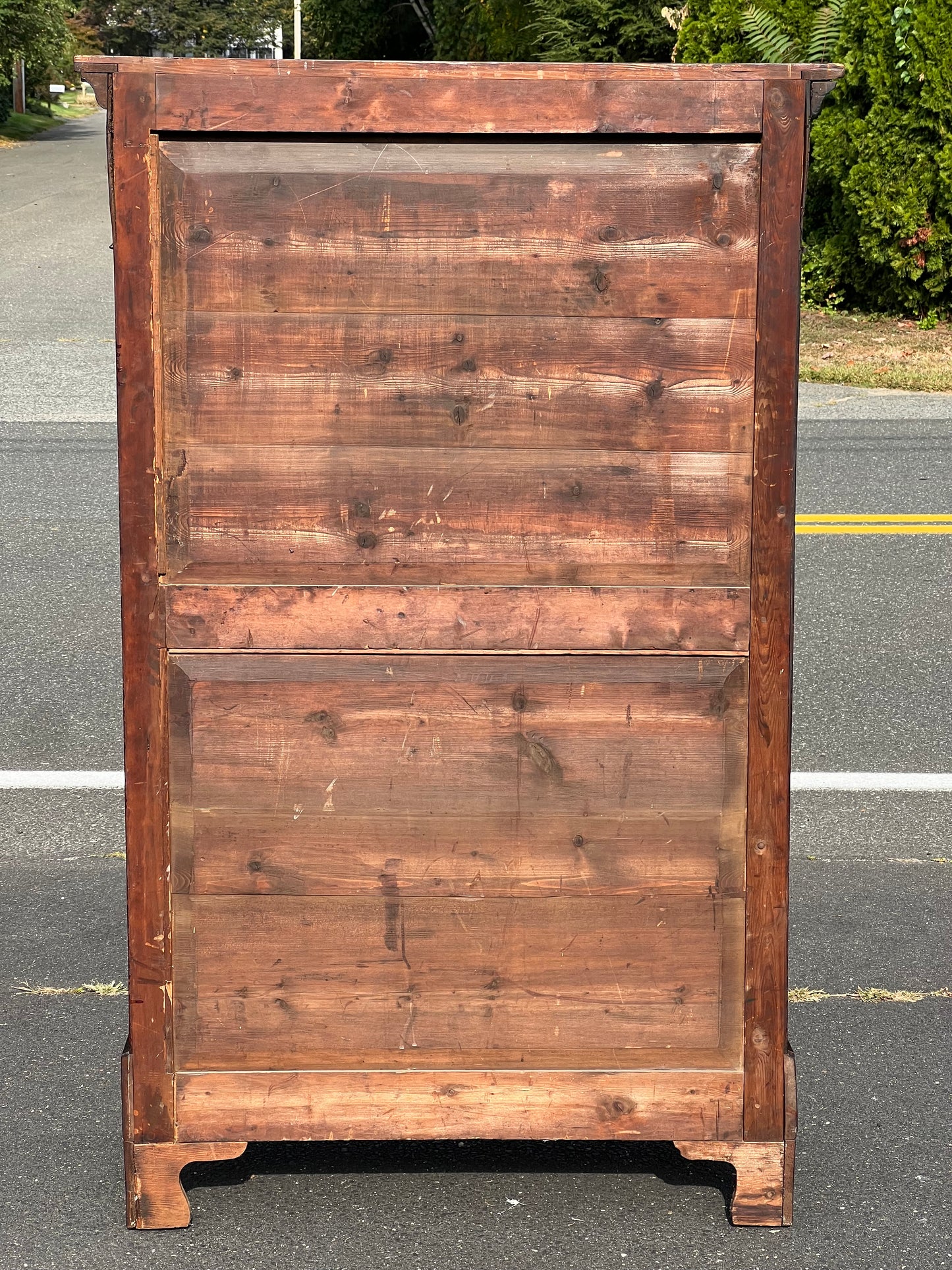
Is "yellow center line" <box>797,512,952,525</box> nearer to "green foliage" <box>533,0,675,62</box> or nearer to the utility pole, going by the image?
"green foliage" <box>533,0,675,62</box>

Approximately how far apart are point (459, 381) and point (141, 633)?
72 cm

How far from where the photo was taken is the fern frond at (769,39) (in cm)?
1316

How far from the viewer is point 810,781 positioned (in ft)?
16.3

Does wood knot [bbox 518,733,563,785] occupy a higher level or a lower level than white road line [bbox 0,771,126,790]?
higher

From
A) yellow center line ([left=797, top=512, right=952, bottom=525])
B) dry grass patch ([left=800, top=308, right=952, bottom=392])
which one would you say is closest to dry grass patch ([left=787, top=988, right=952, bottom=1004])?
yellow center line ([left=797, top=512, right=952, bottom=525])

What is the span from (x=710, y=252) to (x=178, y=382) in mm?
946

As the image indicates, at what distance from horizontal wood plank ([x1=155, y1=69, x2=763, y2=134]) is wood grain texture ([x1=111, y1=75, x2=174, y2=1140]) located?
11cm

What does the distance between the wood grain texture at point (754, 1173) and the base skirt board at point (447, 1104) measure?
65mm

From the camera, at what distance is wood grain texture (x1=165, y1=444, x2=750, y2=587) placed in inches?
104

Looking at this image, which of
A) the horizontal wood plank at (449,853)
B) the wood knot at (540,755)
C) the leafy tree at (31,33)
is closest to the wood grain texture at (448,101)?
the wood knot at (540,755)

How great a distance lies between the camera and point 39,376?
11.9 m

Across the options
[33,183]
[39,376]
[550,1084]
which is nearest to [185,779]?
[550,1084]

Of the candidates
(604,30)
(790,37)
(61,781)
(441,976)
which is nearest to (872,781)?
(441,976)

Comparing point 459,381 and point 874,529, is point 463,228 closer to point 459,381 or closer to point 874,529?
point 459,381
